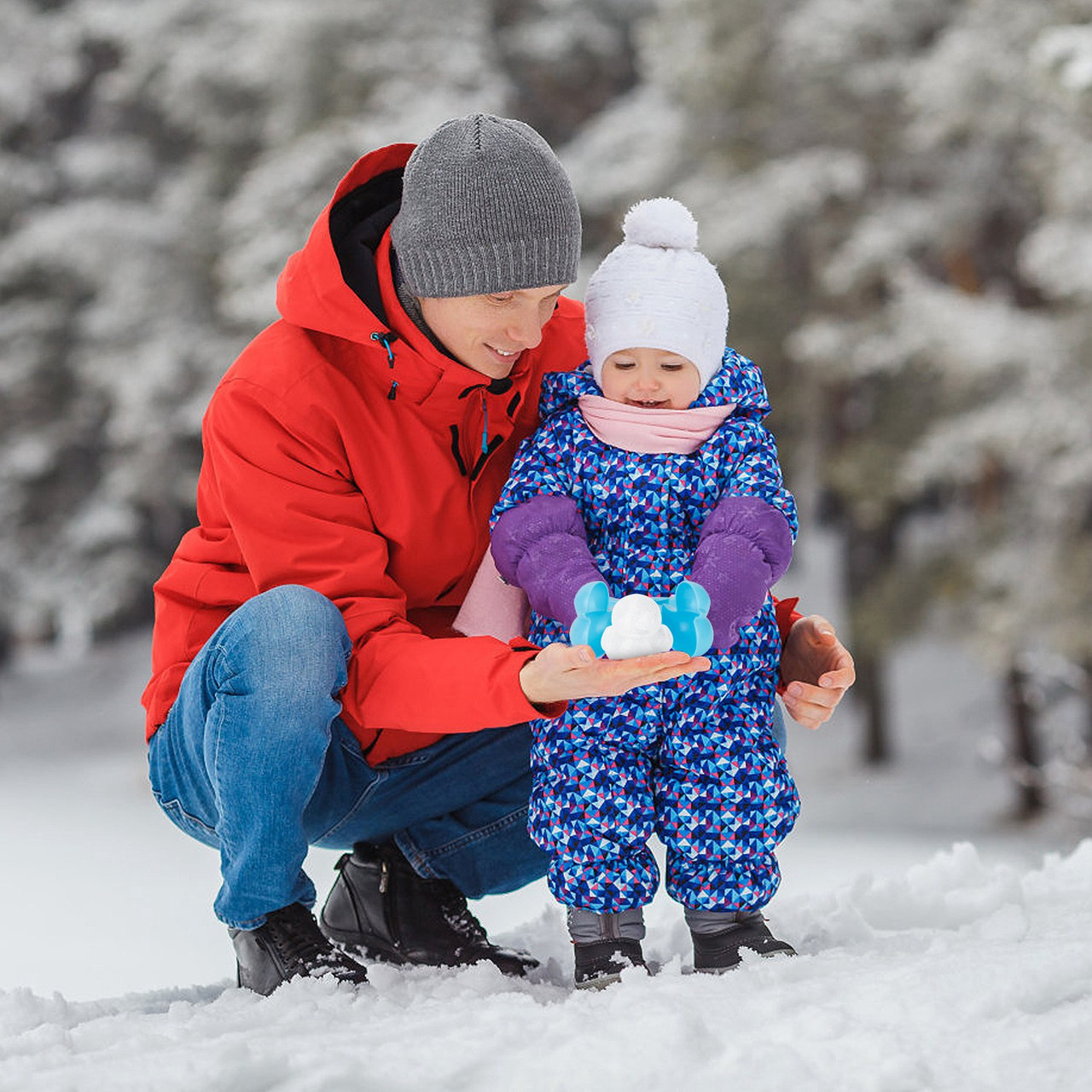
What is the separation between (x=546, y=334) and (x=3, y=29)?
1096 cm

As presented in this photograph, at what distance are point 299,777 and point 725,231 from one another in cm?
718

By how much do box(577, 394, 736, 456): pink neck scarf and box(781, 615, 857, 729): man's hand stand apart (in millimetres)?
347

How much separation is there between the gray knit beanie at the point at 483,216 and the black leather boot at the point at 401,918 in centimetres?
102

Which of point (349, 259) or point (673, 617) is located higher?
point (349, 259)

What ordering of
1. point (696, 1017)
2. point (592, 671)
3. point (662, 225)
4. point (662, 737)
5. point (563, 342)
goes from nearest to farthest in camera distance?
point (696, 1017) < point (592, 671) < point (662, 737) < point (662, 225) < point (563, 342)

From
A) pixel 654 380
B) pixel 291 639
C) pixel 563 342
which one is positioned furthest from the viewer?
pixel 563 342

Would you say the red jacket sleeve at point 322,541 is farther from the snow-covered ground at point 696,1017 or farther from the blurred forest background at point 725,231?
the blurred forest background at point 725,231

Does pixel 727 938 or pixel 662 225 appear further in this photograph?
pixel 662 225

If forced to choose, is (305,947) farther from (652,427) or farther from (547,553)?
(652,427)

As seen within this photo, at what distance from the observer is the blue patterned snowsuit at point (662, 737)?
202 centimetres

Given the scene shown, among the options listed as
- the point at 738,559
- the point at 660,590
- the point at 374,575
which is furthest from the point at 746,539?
the point at 374,575

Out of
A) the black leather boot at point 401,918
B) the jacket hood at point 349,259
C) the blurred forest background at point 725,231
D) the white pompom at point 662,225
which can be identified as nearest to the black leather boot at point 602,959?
the black leather boot at point 401,918

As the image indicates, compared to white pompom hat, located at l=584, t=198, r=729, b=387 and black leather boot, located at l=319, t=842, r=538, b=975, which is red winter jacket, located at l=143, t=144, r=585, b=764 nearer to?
white pompom hat, located at l=584, t=198, r=729, b=387

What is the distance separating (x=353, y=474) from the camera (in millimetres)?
2221
